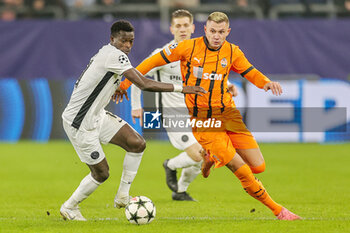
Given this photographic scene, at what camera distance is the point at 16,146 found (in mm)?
15016

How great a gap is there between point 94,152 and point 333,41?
1079 centimetres

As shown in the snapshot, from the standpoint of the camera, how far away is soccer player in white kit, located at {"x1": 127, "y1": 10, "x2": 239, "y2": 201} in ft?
28.8

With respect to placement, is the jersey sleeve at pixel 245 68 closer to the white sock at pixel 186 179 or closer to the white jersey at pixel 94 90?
the white jersey at pixel 94 90

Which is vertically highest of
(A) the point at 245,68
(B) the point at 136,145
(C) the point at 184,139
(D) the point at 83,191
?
(A) the point at 245,68

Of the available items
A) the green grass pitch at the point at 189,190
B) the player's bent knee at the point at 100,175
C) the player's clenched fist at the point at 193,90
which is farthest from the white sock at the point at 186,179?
the player's clenched fist at the point at 193,90

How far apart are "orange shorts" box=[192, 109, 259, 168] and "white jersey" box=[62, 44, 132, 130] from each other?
41.8 inches

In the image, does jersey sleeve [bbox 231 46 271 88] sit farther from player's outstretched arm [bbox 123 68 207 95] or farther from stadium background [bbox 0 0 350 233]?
stadium background [bbox 0 0 350 233]

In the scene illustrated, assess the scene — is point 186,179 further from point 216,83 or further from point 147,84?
point 147,84

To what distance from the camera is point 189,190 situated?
9.70m

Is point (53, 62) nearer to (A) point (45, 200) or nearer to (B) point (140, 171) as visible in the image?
(B) point (140, 171)

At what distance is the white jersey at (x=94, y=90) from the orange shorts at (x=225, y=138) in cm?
106

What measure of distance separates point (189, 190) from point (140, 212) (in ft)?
10.1

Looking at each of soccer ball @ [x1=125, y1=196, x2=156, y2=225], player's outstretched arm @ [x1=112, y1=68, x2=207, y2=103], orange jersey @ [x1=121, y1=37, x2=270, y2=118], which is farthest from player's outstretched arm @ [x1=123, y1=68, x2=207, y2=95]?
soccer ball @ [x1=125, y1=196, x2=156, y2=225]

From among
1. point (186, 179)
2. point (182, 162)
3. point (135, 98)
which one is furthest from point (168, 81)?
point (186, 179)
